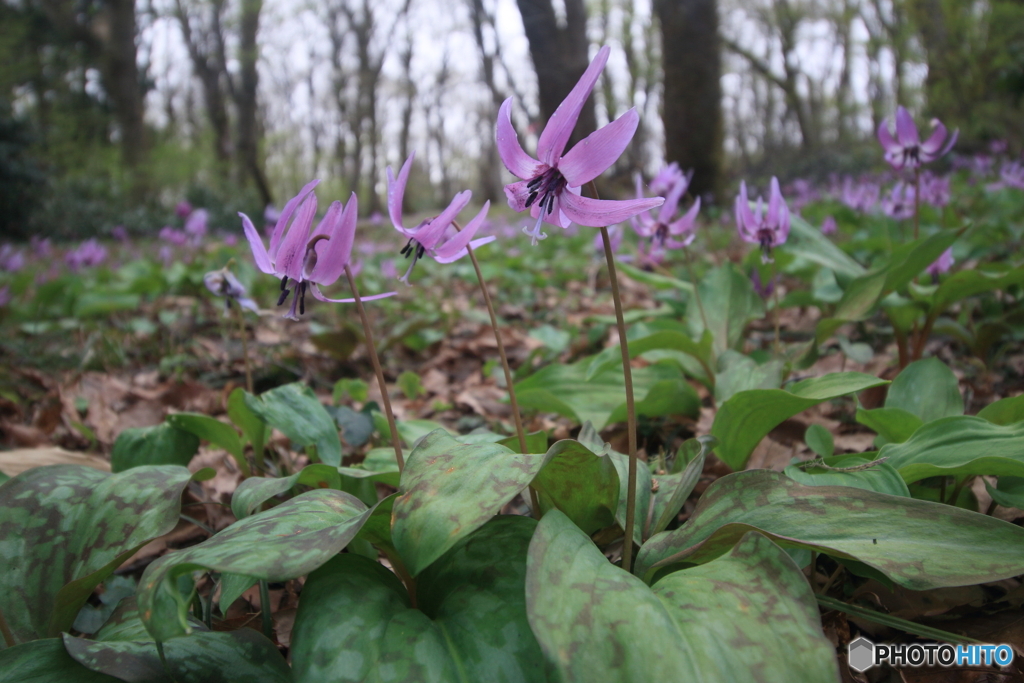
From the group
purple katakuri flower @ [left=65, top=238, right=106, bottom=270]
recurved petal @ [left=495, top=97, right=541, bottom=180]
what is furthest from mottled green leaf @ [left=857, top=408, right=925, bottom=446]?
purple katakuri flower @ [left=65, top=238, right=106, bottom=270]

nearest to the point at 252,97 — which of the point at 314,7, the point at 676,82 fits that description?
the point at 314,7

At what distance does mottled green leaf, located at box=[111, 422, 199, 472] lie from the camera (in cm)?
157

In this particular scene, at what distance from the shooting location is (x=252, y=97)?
18.0 meters

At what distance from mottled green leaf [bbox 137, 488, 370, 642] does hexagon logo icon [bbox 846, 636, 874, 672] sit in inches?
34.3

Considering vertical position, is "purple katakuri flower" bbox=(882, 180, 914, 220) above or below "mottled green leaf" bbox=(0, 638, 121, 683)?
above

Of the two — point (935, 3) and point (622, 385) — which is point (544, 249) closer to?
point (622, 385)

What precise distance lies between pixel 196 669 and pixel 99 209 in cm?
1584

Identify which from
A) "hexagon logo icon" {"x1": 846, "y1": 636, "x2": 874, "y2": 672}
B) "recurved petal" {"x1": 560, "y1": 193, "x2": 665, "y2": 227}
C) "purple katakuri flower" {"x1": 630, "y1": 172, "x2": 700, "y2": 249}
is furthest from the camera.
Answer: "purple katakuri flower" {"x1": 630, "y1": 172, "x2": 700, "y2": 249}

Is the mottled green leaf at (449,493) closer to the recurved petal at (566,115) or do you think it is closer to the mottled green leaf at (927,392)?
the recurved petal at (566,115)

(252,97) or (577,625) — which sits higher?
(252,97)

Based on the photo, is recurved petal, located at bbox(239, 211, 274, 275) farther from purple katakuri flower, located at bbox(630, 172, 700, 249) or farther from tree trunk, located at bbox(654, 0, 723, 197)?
tree trunk, located at bbox(654, 0, 723, 197)

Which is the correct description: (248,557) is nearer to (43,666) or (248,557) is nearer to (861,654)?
(43,666)

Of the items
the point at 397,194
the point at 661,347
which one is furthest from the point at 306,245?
Result: the point at 661,347

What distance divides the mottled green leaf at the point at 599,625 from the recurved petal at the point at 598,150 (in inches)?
21.1
